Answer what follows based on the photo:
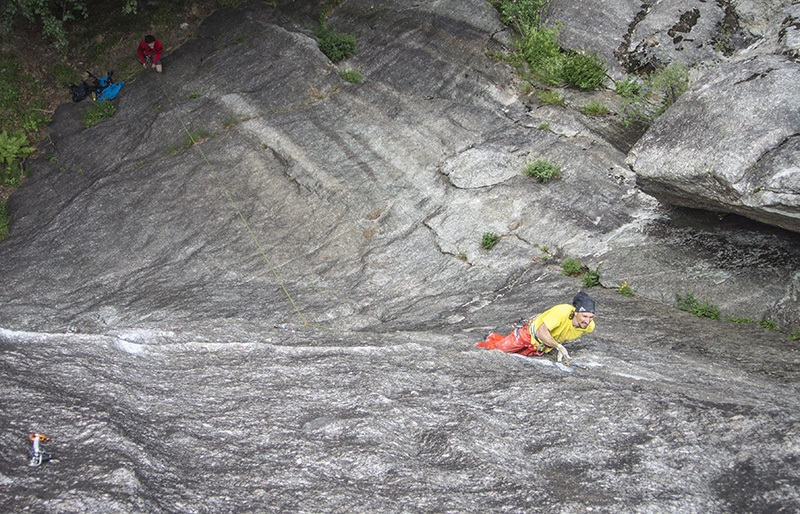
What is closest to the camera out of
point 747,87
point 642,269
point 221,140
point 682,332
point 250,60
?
point 682,332

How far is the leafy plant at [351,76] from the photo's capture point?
15039mm

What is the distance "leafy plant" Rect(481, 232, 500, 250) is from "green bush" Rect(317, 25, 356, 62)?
21.5 ft

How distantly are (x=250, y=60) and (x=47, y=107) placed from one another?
542cm

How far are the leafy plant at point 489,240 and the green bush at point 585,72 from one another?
3.97 metres

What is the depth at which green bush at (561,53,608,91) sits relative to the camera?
13109mm

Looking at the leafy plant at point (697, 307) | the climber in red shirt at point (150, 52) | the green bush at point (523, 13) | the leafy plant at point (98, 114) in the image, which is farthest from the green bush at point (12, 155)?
the leafy plant at point (697, 307)

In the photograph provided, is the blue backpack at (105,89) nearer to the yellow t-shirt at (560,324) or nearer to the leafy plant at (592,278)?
the leafy plant at (592,278)

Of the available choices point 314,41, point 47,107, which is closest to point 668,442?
point 314,41

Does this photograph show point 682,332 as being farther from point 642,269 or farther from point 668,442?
point 668,442

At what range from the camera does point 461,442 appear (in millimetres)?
6023

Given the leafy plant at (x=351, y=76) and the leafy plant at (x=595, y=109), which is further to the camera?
the leafy plant at (x=351, y=76)

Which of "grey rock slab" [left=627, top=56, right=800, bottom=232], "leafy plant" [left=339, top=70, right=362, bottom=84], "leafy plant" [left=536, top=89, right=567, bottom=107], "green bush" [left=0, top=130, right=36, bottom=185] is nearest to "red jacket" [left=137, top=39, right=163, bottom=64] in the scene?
"green bush" [left=0, top=130, right=36, bottom=185]

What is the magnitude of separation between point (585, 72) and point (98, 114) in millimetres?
11088

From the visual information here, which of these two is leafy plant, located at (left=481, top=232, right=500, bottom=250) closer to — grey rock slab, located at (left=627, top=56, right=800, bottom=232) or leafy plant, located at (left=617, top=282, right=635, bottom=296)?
leafy plant, located at (left=617, top=282, right=635, bottom=296)
